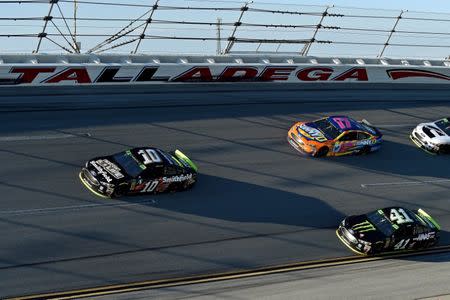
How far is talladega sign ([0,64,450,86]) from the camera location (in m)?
26.6

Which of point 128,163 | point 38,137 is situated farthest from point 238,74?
point 128,163

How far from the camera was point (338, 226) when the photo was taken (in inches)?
831

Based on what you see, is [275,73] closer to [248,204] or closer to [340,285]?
[248,204]

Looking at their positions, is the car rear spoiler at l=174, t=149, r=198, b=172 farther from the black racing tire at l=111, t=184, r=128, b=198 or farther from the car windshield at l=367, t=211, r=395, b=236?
the car windshield at l=367, t=211, r=395, b=236

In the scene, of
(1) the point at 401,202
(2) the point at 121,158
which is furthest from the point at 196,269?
(1) the point at 401,202

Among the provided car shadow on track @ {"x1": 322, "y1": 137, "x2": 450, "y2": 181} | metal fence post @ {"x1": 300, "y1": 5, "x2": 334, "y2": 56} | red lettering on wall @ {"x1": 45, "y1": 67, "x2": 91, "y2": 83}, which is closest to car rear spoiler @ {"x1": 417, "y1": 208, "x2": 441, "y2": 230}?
car shadow on track @ {"x1": 322, "y1": 137, "x2": 450, "y2": 181}

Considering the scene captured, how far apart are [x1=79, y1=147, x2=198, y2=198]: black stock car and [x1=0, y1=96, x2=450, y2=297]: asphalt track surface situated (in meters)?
0.32

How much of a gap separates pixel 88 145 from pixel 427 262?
1200 centimetres

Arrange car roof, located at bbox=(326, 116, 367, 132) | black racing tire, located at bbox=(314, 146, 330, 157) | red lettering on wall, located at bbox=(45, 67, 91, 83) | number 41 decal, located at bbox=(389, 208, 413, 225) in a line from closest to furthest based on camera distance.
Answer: number 41 decal, located at bbox=(389, 208, 413, 225), black racing tire, located at bbox=(314, 146, 330, 157), car roof, located at bbox=(326, 116, 367, 132), red lettering on wall, located at bbox=(45, 67, 91, 83)

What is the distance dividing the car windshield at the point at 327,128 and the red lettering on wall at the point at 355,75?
7.89 meters

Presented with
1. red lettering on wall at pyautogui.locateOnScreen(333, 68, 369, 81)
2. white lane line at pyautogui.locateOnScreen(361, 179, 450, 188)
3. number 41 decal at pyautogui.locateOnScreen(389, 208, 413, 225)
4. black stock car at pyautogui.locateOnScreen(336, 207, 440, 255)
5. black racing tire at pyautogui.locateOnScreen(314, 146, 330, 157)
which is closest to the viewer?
black stock car at pyautogui.locateOnScreen(336, 207, 440, 255)

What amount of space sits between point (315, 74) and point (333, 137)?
822cm

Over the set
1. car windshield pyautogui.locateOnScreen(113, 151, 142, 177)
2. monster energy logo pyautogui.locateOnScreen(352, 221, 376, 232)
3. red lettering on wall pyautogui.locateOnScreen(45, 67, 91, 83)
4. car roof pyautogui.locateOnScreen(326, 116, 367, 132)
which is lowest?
car windshield pyautogui.locateOnScreen(113, 151, 142, 177)

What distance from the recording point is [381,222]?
20.2m
